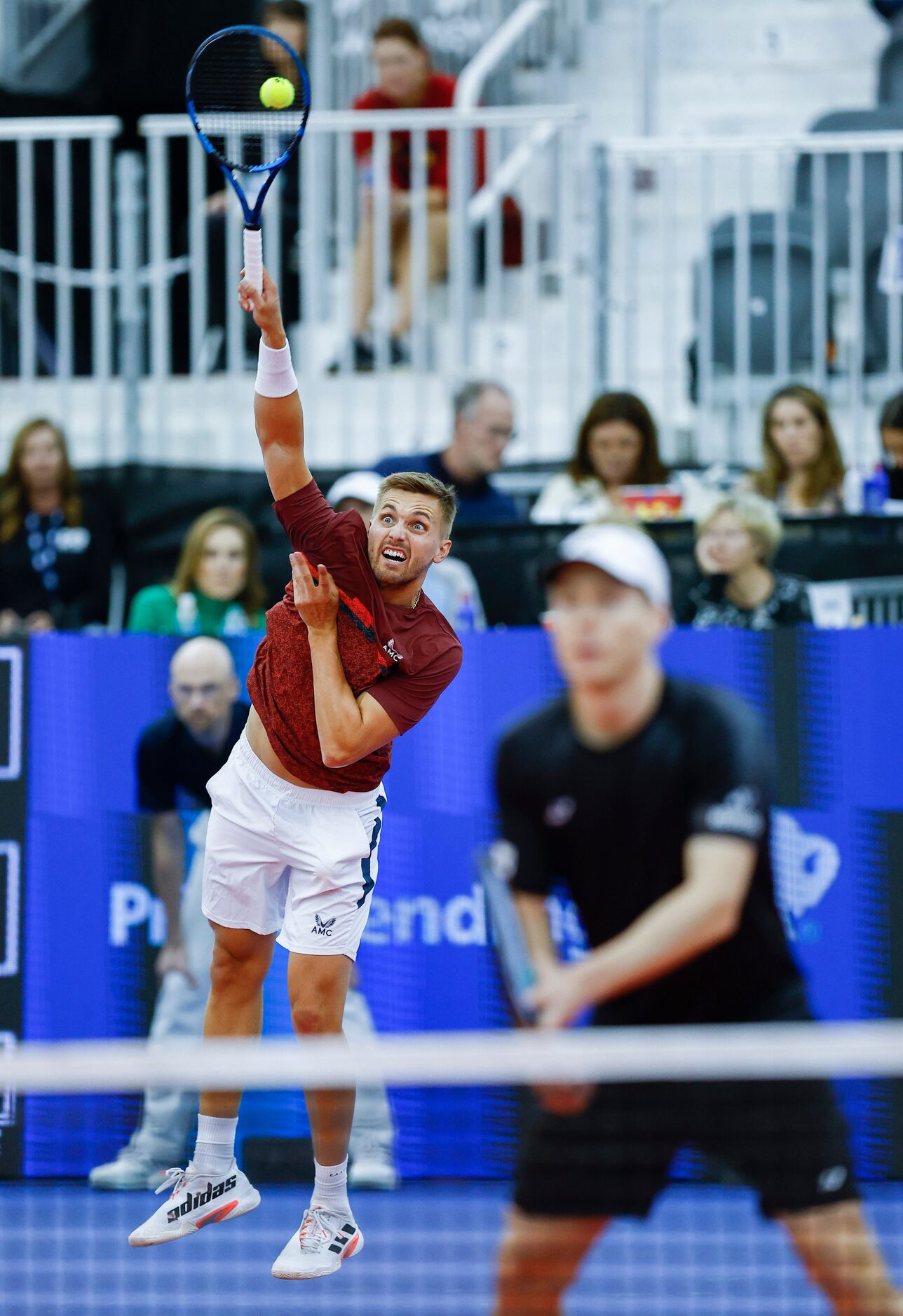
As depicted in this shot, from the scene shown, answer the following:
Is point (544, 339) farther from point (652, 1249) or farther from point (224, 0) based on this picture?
point (652, 1249)

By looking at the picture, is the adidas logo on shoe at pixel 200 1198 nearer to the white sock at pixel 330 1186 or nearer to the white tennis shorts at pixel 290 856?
the white sock at pixel 330 1186

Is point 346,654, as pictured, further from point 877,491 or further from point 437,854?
point 877,491

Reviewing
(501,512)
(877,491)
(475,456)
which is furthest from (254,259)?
(877,491)

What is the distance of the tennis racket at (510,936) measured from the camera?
14.5 ft

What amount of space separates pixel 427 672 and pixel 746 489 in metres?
3.77

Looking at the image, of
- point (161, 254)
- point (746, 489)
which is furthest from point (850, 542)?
point (161, 254)

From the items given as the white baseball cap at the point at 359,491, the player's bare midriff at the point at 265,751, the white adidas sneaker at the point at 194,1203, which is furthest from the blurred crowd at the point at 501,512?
the white adidas sneaker at the point at 194,1203

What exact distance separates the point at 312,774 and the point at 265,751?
0.51 feet

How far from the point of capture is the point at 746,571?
25.3 feet

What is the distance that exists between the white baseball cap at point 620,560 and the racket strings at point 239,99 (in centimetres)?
147

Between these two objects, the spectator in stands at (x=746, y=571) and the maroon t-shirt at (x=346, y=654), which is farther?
the spectator in stands at (x=746, y=571)

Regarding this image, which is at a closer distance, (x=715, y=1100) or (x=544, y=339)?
(x=715, y=1100)

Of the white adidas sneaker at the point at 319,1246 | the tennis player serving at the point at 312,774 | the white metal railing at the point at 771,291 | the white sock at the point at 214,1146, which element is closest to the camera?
the tennis player serving at the point at 312,774

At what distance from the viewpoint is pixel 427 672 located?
17.1ft
